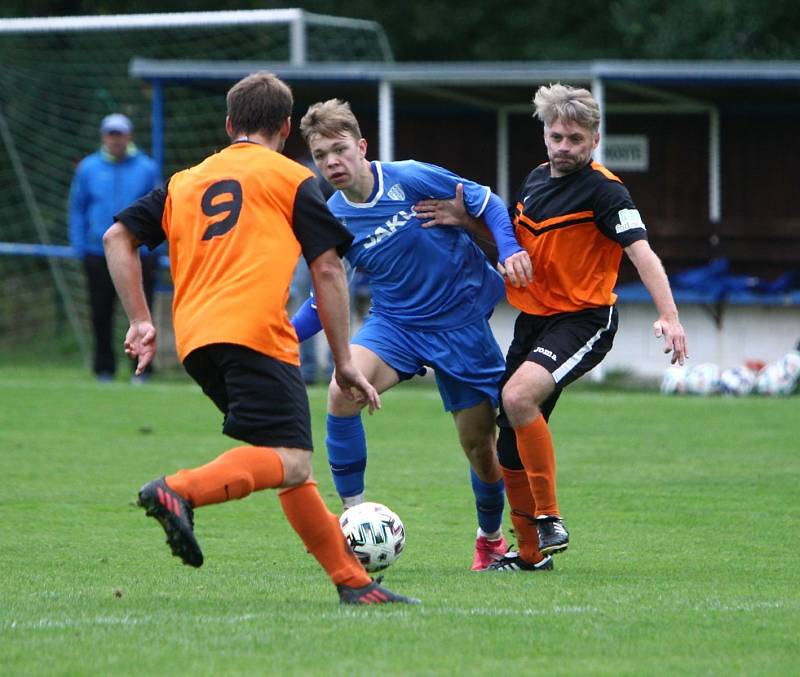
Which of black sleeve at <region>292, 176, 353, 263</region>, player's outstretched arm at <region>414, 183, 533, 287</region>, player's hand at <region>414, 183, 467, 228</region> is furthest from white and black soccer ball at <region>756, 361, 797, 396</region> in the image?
black sleeve at <region>292, 176, 353, 263</region>

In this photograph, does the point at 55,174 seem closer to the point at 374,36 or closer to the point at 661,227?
the point at 374,36

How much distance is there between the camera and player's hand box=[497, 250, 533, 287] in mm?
6355

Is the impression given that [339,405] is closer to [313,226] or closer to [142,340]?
[142,340]

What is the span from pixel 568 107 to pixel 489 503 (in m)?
1.79

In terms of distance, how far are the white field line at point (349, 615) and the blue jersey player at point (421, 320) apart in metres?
1.59

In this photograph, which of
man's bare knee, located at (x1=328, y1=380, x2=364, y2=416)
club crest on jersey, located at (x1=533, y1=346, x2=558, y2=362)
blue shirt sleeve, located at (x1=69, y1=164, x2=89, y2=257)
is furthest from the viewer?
blue shirt sleeve, located at (x1=69, y1=164, x2=89, y2=257)

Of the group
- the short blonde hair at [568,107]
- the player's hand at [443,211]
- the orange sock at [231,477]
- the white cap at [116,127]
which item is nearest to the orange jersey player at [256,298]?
the orange sock at [231,477]

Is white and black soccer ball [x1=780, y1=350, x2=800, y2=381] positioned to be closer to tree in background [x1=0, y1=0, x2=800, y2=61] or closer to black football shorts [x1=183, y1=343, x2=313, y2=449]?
tree in background [x1=0, y1=0, x2=800, y2=61]

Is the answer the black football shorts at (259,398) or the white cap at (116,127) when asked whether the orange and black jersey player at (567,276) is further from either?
the white cap at (116,127)

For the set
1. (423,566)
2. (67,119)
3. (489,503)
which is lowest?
(67,119)

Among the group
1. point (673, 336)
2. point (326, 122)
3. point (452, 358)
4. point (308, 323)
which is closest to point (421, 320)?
point (452, 358)

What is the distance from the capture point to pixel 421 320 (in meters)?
7.02

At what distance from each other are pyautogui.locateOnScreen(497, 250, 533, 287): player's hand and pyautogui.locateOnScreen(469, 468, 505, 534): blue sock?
41.7 inches

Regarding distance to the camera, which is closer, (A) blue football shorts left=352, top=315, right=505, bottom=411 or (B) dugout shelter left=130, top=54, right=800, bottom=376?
(A) blue football shorts left=352, top=315, right=505, bottom=411
